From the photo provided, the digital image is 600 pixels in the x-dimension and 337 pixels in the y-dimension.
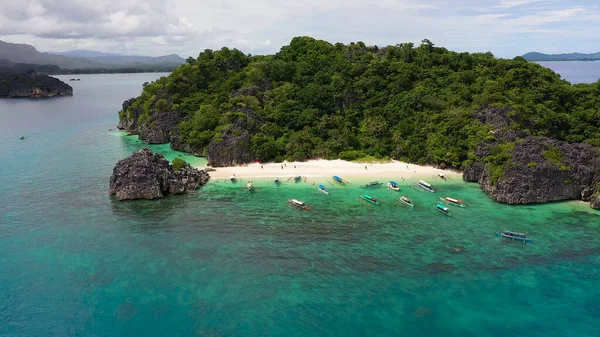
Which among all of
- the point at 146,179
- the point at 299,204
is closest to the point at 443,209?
the point at 299,204

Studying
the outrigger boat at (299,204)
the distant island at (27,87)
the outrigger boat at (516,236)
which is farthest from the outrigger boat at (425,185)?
the distant island at (27,87)

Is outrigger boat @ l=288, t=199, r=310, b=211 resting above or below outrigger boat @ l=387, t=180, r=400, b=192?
below

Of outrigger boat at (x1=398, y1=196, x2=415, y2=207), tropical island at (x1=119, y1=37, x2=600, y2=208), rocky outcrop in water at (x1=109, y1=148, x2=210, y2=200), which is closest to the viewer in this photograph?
outrigger boat at (x1=398, y1=196, x2=415, y2=207)

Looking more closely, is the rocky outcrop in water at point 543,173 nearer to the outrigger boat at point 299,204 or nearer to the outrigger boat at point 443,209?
the outrigger boat at point 443,209

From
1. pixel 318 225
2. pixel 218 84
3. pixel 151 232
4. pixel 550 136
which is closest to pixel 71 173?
→ pixel 151 232

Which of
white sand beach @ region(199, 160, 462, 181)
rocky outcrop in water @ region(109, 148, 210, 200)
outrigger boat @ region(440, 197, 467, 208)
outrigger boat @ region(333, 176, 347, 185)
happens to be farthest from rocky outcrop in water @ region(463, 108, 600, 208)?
rocky outcrop in water @ region(109, 148, 210, 200)

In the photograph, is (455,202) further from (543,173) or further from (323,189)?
(323,189)

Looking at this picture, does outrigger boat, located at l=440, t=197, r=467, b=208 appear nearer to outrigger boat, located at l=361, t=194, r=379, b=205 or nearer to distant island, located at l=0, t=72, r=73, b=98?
outrigger boat, located at l=361, t=194, r=379, b=205
